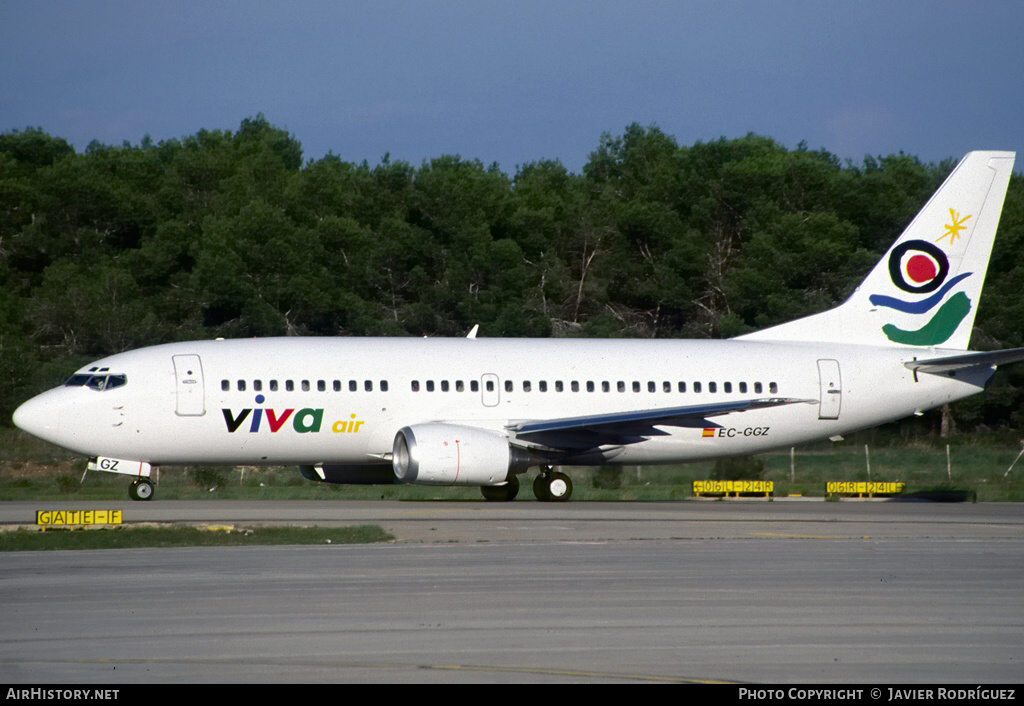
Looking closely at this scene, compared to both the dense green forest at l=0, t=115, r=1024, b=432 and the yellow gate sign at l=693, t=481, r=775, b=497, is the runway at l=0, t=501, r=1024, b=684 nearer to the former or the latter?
the yellow gate sign at l=693, t=481, r=775, b=497

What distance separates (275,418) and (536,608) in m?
16.2

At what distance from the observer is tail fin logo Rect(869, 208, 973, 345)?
32406 millimetres

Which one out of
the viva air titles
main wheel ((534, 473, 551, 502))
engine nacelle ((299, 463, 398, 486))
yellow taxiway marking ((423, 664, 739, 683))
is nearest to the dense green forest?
engine nacelle ((299, 463, 398, 486))

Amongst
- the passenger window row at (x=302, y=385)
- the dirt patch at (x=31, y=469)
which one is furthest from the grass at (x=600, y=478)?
the passenger window row at (x=302, y=385)

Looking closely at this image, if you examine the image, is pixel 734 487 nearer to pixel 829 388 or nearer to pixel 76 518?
pixel 829 388

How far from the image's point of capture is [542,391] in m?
29.3

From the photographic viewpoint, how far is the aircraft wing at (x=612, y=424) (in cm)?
2802

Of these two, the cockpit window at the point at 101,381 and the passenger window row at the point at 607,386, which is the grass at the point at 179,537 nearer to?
the cockpit window at the point at 101,381

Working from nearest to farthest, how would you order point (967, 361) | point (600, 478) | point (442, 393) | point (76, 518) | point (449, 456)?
point (76, 518)
point (449, 456)
point (442, 393)
point (967, 361)
point (600, 478)

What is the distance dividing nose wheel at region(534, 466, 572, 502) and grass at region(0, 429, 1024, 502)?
1967 millimetres

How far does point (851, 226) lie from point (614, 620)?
184 ft

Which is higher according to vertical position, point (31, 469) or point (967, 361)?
point (967, 361)

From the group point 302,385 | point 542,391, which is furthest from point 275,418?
point 542,391
